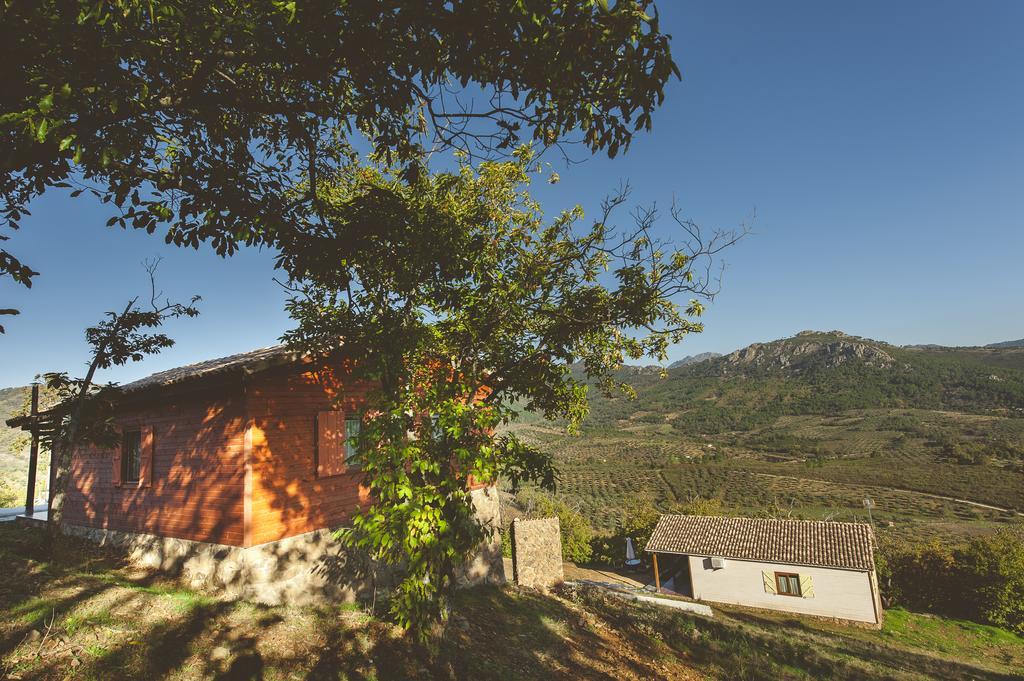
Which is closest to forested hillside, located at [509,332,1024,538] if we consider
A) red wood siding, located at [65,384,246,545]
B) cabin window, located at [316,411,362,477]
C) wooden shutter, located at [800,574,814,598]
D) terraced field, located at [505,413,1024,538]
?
terraced field, located at [505,413,1024,538]

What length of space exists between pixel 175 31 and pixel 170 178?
1397 mm

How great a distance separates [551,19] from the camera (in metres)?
3.98

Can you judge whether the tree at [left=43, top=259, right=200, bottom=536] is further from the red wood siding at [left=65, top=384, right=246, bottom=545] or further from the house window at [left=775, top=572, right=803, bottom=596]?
the house window at [left=775, top=572, right=803, bottom=596]

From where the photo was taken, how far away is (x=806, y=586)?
25375mm

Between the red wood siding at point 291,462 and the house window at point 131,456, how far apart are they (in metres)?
5.22

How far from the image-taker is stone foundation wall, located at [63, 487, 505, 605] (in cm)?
909

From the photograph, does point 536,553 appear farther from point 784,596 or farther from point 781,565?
point 784,596

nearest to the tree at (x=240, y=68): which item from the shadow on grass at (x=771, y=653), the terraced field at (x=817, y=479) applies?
the shadow on grass at (x=771, y=653)

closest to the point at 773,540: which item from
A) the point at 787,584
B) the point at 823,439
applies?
the point at 787,584

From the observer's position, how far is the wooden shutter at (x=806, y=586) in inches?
995

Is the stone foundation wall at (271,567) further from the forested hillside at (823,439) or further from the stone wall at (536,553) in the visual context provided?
the stone wall at (536,553)

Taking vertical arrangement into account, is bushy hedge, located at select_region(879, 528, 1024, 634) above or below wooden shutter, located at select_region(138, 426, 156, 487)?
below

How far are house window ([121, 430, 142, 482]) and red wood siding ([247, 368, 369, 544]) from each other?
522cm

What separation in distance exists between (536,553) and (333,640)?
13.1 meters
